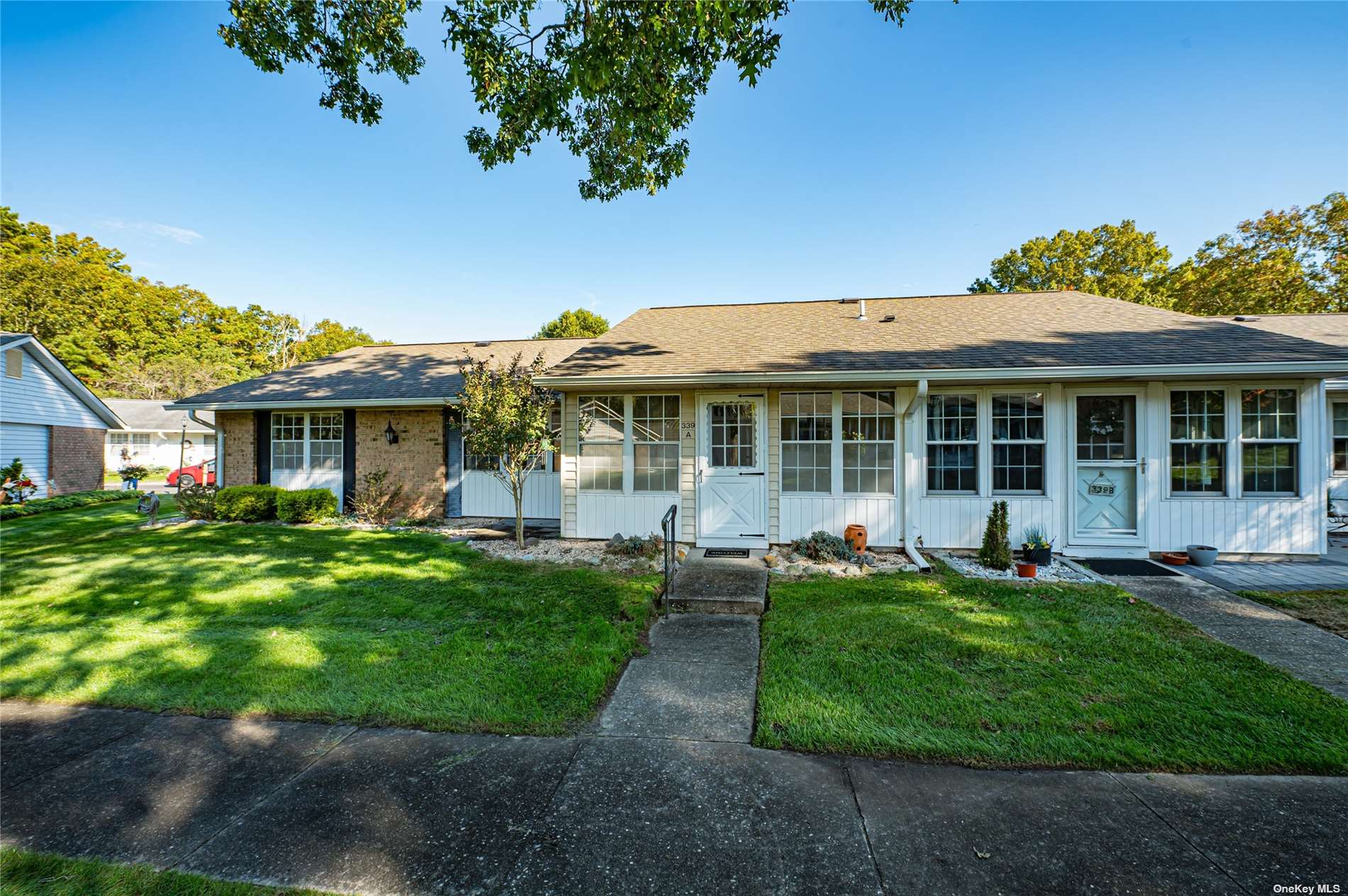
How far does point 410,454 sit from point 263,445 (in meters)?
3.84

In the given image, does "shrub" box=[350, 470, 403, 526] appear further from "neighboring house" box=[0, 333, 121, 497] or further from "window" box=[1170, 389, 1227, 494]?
"window" box=[1170, 389, 1227, 494]

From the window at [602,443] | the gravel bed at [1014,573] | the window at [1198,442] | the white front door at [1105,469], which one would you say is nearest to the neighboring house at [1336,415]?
the window at [1198,442]

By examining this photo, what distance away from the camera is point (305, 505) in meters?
10.6

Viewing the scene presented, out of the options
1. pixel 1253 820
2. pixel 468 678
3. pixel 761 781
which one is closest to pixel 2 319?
pixel 468 678

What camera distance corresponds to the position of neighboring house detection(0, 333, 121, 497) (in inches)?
562

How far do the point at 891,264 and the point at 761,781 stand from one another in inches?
560

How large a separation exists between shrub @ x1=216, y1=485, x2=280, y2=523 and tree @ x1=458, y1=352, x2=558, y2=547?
20.4 feet

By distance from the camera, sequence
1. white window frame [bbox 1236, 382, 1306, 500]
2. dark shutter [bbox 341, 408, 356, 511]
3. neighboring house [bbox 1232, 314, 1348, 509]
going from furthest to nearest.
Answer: dark shutter [bbox 341, 408, 356, 511], neighboring house [bbox 1232, 314, 1348, 509], white window frame [bbox 1236, 382, 1306, 500]

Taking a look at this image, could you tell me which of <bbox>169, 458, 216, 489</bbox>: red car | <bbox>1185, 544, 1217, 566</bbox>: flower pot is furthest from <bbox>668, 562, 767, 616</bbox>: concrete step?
<bbox>169, 458, 216, 489</bbox>: red car

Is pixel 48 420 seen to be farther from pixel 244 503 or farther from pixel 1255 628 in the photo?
pixel 1255 628

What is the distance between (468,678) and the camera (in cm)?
387

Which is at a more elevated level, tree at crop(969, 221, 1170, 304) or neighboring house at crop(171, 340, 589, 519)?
tree at crop(969, 221, 1170, 304)

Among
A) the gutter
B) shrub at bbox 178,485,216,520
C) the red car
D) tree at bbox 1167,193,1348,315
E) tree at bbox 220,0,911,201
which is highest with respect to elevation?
tree at bbox 1167,193,1348,315

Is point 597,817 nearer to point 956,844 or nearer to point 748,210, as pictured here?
point 956,844
